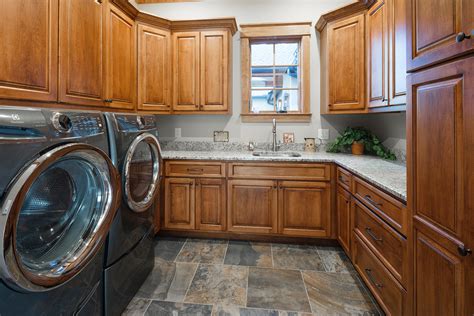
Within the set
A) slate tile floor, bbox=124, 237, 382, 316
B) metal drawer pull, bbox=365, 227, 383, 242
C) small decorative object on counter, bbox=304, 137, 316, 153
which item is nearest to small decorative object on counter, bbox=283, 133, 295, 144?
small decorative object on counter, bbox=304, 137, 316, 153

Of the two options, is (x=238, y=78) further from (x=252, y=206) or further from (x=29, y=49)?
(x=29, y=49)

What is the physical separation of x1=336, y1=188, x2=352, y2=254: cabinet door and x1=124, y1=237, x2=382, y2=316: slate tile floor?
0.18 metres

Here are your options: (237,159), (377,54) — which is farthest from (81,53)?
(377,54)

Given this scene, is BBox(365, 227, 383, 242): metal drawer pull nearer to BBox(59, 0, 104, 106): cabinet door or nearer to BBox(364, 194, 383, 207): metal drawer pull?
BBox(364, 194, 383, 207): metal drawer pull

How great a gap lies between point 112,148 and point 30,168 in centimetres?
57

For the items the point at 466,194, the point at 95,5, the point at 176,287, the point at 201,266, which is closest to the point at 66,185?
the point at 176,287

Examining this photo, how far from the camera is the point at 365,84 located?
2420 mm

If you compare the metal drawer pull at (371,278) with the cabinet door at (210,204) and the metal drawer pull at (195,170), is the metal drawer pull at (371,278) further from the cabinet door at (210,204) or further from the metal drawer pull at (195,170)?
the metal drawer pull at (195,170)

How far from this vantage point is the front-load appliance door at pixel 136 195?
1451mm

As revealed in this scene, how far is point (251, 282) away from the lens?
192cm

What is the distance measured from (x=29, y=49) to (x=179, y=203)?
1712mm

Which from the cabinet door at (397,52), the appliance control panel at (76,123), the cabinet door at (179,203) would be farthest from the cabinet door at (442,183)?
the cabinet door at (179,203)

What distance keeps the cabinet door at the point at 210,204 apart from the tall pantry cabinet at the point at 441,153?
1738 mm

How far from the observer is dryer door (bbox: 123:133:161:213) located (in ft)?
4.97
